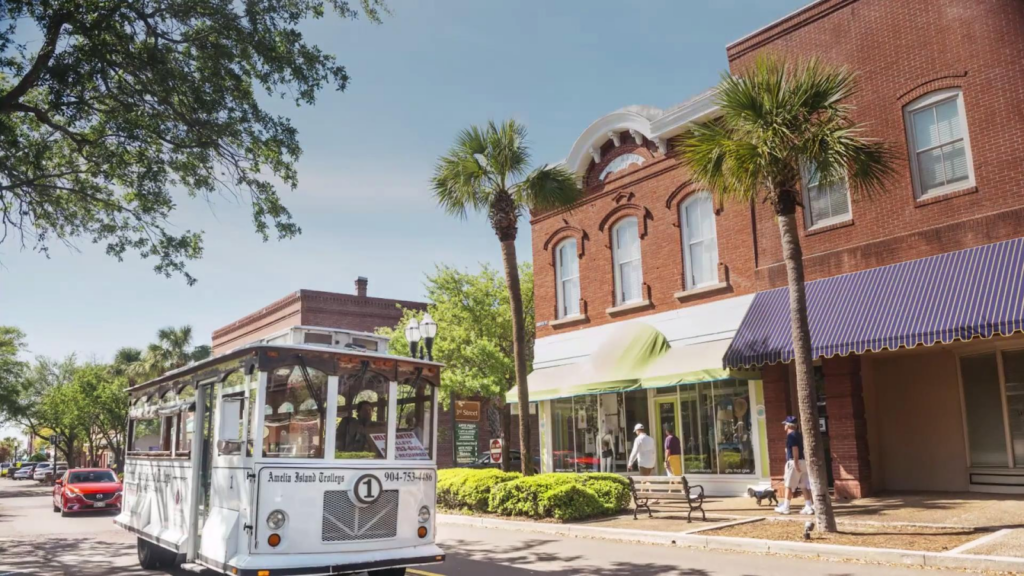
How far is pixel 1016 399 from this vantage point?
14.6 m

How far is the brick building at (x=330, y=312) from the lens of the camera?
4078cm

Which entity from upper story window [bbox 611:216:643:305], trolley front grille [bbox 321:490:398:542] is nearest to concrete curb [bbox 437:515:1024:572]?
trolley front grille [bbox 321:490:398:542]

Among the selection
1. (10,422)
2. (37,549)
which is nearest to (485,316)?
(37,549)

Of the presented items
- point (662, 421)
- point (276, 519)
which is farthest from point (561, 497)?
point (276, 519)

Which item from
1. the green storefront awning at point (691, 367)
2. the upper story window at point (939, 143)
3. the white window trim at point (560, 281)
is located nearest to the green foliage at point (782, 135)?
the upper story window at point (939, 143)

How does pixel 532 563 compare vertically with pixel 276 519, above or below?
below

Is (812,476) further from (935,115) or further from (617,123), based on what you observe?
(617,123)

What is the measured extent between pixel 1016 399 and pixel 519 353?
9728mm

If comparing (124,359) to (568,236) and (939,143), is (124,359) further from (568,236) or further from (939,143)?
(939,143)

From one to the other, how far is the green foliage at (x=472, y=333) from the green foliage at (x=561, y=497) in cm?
1366

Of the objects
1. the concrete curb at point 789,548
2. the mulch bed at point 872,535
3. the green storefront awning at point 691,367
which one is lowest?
the concrete curb at point 789,548

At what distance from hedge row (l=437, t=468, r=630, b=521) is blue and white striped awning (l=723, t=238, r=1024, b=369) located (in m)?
3.58

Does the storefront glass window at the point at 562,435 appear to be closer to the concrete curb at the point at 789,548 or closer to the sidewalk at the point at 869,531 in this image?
the sidewalk at the point at 869,531

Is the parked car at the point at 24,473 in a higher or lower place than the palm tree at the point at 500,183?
lower
